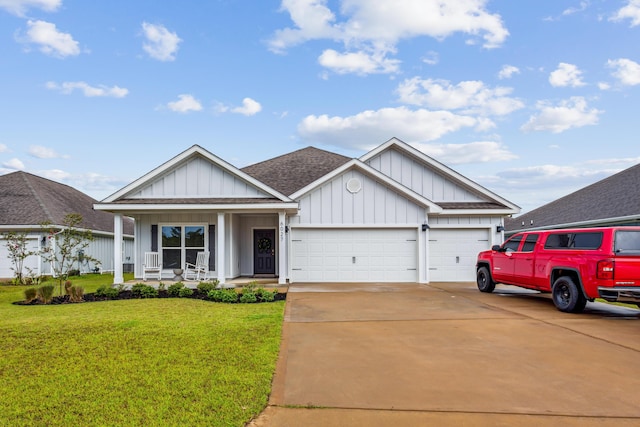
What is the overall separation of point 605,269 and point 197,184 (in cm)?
1228

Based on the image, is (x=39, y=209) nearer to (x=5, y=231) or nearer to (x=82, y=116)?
(x=5, y=231)

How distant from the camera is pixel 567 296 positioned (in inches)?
388

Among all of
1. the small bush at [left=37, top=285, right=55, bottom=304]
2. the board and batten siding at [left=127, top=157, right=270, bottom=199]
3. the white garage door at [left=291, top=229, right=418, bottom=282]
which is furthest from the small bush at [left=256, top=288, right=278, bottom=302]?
the small bush at [left=37, top=285, right=55, bottom=304]

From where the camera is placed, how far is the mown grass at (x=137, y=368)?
155 inches

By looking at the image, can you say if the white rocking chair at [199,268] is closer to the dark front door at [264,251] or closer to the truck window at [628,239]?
the dark front door at [264,251]

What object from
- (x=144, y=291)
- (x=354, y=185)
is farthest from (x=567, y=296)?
(x=144, y=291)

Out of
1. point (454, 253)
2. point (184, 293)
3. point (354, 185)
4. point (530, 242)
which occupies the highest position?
point (354, 185)

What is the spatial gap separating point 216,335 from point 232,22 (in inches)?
513

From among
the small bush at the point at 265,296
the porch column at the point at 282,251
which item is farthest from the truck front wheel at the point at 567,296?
the porch column at the point at 282,251

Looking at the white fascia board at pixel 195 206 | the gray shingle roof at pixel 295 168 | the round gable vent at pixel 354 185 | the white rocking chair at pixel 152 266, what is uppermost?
the gray shingle roof at pixel 295 168

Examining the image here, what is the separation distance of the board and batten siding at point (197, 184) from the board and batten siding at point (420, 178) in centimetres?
595

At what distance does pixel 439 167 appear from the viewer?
17547mm

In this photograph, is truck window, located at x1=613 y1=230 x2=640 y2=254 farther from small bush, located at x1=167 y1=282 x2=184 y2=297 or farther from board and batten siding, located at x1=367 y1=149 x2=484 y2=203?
small bush, located at x1=167 y1=282 x2=184 y2=297

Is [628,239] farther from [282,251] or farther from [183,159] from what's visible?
[183,159]
